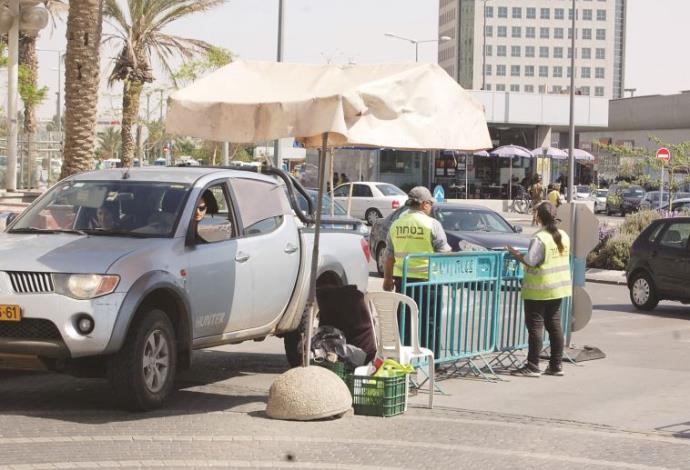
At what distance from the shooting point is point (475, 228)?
2225 centimetres

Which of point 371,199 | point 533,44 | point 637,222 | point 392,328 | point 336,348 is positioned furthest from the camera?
point 533,44

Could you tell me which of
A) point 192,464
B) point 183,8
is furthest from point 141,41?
point 192,464

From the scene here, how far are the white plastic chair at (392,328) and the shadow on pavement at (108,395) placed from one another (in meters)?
1.10

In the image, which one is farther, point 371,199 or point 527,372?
point 371,199

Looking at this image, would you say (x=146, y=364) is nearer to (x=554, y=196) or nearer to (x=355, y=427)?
(x=355, y=427)

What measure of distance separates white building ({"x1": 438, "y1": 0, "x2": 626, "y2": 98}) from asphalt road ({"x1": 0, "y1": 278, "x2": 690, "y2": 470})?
A: 581ft

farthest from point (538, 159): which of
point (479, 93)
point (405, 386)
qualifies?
point (405, 386)

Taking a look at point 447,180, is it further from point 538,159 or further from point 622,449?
point 622,449

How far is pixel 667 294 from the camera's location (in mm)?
19078

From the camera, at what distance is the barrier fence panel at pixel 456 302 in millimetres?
11000

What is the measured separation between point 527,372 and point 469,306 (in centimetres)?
102

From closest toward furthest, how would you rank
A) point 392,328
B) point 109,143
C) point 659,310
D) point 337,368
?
point 337,368 → point 392,328 → point 659,310 → point 109,143

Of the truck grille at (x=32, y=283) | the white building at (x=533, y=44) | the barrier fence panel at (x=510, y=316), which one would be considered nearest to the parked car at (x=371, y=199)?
the barrier fence panel at (x=510, y=316)

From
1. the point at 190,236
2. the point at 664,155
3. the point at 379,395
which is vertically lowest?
the point at 379,395
